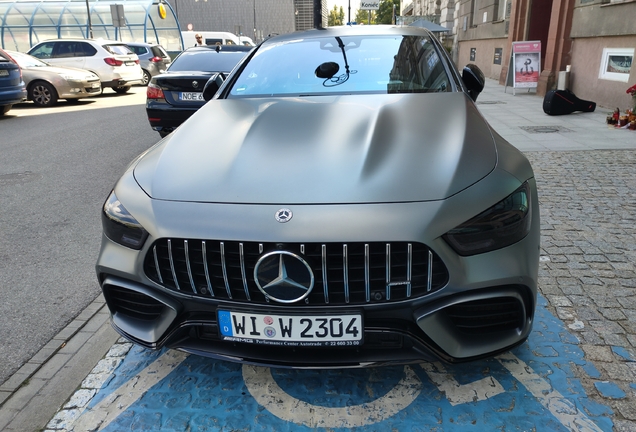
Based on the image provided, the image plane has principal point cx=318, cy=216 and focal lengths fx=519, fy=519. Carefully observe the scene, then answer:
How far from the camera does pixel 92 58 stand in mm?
16203

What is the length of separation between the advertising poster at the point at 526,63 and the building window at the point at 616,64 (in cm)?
339

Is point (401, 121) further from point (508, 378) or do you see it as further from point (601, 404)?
point (601, 404)

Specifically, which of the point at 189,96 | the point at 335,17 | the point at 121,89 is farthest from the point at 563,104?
the point at 335,17

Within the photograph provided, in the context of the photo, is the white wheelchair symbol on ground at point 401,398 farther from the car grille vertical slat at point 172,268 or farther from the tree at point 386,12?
the tree at point 386,12

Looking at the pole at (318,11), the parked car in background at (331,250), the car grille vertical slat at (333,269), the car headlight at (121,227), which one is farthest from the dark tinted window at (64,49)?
the car grille vertical slat at (333,269)

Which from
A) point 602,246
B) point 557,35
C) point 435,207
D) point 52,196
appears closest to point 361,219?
point 435,207

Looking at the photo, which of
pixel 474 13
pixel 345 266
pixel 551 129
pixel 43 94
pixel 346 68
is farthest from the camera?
pixel 474 13

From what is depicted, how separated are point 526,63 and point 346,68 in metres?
13.0

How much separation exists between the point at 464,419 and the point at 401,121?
55.3 inches

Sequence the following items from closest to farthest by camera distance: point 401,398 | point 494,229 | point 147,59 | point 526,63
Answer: point 494,229
point 401,398
point 526,63
point 147,59

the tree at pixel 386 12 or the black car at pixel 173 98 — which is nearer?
the black car at pixel 173 98

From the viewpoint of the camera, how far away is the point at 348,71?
345cm

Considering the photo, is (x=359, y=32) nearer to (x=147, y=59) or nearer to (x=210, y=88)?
(x=210, y=88)

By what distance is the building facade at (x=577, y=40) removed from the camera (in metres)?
10.4
